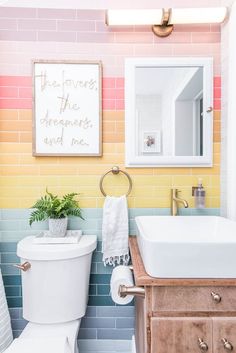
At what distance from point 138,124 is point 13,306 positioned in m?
1.27

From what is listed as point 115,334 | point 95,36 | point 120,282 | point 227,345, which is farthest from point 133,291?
point 95,36

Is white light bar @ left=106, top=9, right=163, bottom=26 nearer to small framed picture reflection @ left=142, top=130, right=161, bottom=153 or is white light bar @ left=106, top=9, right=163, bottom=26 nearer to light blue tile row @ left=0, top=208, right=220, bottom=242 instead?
small framed picture reflection @ left=142, top=130, right=161, bottom=153

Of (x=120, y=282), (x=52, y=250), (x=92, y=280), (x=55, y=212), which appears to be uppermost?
(x=55, y=212)

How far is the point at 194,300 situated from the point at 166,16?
1.35 meters

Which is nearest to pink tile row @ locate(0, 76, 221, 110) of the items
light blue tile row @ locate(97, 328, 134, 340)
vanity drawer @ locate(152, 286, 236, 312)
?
vanity drawer @ locate(152, 286, 236, 312)

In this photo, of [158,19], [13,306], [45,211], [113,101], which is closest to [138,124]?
[113,101]

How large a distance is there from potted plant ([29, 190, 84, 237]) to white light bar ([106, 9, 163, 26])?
98 centimetres

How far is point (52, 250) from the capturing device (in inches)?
50.2

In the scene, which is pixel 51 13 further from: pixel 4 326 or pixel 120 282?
pixel 4 326

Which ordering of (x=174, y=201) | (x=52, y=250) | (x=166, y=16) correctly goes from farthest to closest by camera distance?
1. (x=174, y=201)
2. (x=166, y=16)
3. (x=52, y=250)

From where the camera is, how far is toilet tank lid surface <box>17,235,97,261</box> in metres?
1.27

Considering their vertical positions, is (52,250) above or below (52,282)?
above

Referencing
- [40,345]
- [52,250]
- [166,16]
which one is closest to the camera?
[40,345]

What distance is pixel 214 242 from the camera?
0.92m
